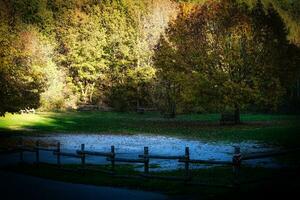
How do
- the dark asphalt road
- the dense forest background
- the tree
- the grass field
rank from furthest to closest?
the dense forest background → the tree → the grass field → the dark asphalt road

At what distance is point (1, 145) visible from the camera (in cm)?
3403

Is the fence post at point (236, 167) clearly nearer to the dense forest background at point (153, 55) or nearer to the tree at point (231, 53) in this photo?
the dense forest background at point (153, 55)

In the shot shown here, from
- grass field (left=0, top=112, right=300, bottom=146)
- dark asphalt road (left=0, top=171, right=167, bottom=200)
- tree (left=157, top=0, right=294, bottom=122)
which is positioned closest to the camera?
dark asphalt road (left=0, top=171, right=167, bottom=200)

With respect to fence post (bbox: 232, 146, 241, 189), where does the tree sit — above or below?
above

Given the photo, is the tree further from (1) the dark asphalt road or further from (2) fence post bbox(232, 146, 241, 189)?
(2) fence post bbox(232, 146, 241, 189)

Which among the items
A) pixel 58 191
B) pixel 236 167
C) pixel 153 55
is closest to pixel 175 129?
pixel 153 55

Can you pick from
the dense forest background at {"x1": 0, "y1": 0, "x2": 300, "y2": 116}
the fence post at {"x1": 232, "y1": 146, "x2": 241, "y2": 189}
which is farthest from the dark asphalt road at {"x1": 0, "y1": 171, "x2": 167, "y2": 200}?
the dense forest background at {"x1": 0, "y1": 0, "x2": 300, "y2": 116}

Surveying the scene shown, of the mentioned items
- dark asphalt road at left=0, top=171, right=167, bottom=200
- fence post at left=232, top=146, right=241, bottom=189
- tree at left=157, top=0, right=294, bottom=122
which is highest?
tree at left=157, top=0, right=294, bottom=122

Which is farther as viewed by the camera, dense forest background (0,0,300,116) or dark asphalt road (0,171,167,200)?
dense forest background (0,0,300,116)

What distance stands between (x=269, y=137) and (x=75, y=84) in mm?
47693

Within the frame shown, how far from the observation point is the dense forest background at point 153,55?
46281 millimetres

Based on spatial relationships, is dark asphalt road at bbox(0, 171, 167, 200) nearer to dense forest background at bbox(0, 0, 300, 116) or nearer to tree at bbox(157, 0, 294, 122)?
dense forest background at bbox(0, 0, 300, 116)

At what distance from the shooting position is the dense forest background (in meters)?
46.3

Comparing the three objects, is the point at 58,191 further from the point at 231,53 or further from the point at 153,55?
the point at 153,55
